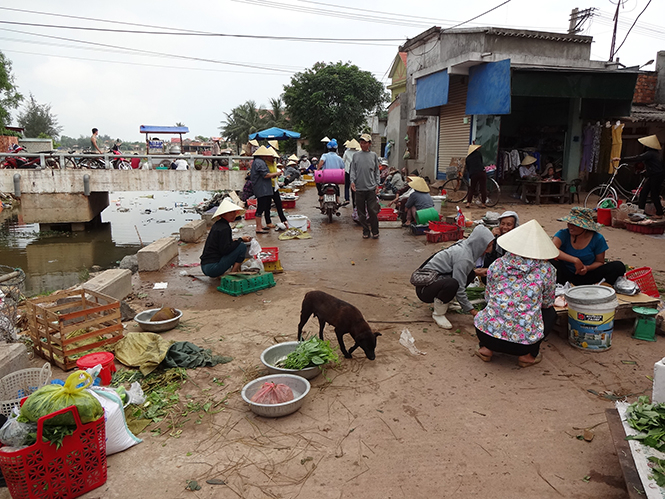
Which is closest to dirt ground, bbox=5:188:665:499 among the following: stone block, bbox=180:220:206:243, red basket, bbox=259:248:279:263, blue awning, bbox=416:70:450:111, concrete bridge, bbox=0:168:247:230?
red basket, bbox=259:248:279:263

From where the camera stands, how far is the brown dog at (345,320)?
4.08 m

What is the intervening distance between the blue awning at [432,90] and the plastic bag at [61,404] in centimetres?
1455

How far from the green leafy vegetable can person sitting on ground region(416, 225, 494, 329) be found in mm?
1531

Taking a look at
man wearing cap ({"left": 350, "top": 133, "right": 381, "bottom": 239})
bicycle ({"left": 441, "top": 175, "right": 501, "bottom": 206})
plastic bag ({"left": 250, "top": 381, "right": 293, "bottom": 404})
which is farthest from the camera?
bicycle ({"left": 441, "top": 175, "right": 501, "bottom": 206})

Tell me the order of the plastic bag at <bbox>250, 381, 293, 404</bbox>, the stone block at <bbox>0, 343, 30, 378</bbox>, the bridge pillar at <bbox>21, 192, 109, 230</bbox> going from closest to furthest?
the plastic bag at <bbox>250, 381, 293, 404</bbox> → the stone block at <bbox>0, 343, 30, 378</bbox> → the bridge pillar at <bbox>21, 192, 109, 230</bbox>

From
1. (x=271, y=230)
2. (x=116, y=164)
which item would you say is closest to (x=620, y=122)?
(x=271, y=230)

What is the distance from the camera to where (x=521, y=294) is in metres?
3.88

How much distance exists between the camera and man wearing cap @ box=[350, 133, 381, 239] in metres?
9.29

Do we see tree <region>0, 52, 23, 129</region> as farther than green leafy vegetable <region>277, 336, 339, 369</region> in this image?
Yes

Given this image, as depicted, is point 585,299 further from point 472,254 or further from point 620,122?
point 620,122

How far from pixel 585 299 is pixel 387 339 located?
194 centimetres

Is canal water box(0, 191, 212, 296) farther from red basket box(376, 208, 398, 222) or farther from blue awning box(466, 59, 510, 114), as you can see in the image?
blue awning box(466, 59, 510, 114)

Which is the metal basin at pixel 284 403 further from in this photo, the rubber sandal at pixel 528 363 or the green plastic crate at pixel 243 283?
the green plastic crate at pixel 243 283

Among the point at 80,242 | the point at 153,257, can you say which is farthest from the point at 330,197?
the point at 80,242
